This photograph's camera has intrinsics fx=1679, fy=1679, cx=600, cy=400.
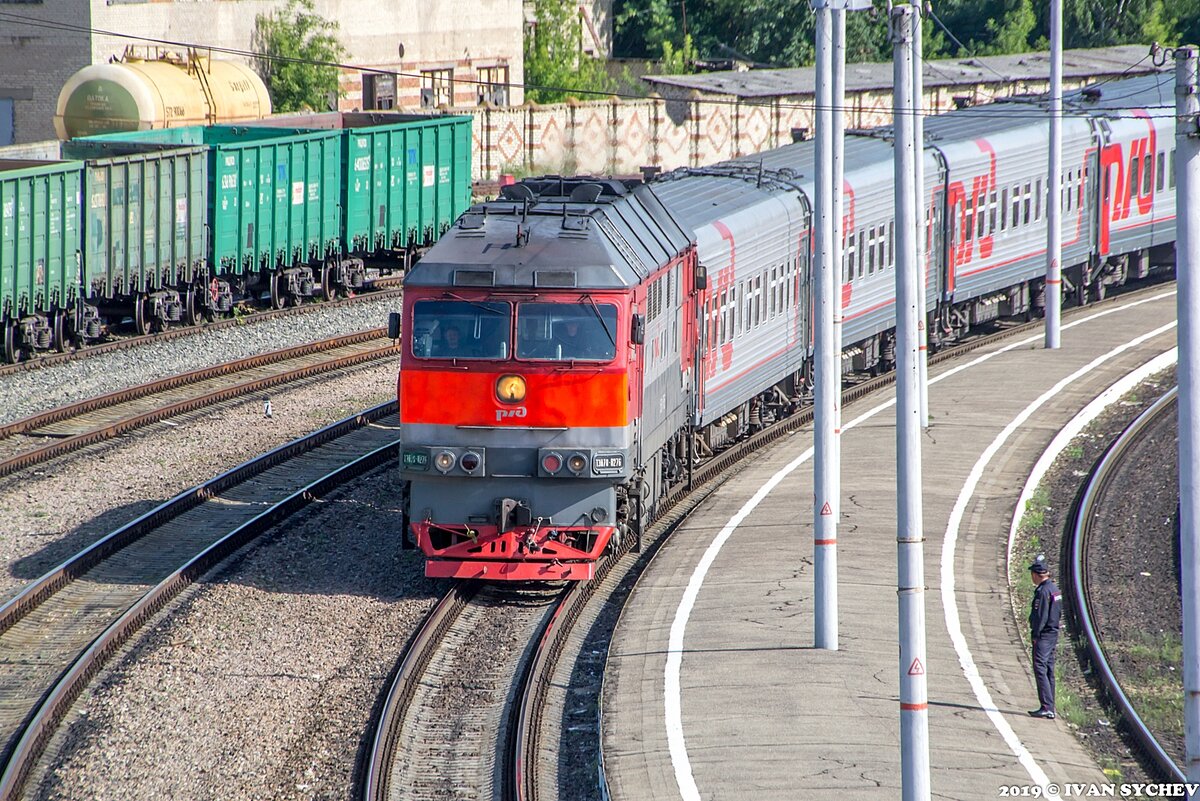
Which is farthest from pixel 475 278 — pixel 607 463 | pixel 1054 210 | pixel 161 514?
pixel 1054 210

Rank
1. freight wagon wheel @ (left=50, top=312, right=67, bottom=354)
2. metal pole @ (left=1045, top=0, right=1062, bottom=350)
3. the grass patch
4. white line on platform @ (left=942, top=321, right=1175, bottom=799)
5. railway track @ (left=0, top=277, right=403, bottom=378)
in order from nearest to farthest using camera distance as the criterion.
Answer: white line on platform @ (left=942, top=321, right=1175, bottom=799) < the grass patch < railway track @ (left=0, top=277, right=403, bottom=378) < freight wagon wheel @ (left=50, top=312, right=67, bottom=354) < metal pole @ (left=1045, top=0, right=1062, bottom=350)

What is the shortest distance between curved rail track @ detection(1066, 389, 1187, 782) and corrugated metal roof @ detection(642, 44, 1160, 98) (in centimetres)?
3238

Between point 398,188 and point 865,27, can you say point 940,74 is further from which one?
point 398,188

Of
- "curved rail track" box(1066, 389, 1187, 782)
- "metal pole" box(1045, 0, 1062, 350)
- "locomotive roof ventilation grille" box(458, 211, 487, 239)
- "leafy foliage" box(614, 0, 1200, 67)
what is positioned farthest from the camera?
"leafy foliage" box(614, 0, 1200, 67)

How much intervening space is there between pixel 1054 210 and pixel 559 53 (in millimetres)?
37379

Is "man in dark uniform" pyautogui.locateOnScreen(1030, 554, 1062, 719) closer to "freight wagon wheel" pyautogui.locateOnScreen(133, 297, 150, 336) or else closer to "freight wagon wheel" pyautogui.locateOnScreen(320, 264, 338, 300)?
"freight wagon wheel" pyautogui.locateOnScreen(133, 297, 150, 336)

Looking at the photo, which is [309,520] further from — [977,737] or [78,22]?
[78,22]

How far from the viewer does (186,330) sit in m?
29.5

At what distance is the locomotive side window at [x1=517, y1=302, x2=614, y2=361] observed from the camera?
50.2ft

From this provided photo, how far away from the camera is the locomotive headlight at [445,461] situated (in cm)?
1536

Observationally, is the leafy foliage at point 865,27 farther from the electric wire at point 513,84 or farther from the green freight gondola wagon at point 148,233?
the green freight gondola wagon at point 148,233

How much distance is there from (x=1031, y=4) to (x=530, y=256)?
6336cm

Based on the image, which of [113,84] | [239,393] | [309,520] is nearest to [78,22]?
[113,84]

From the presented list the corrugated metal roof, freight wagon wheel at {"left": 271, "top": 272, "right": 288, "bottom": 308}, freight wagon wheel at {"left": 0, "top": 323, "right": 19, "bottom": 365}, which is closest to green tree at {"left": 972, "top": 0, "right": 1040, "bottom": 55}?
the corrugated metal roof
